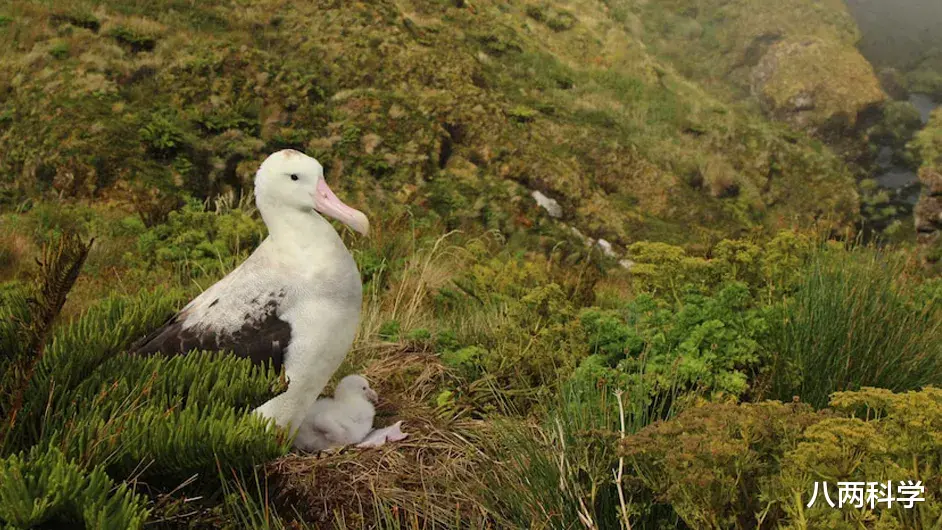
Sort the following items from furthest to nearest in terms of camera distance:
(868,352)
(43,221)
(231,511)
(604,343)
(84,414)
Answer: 1. (43,221)
2. (604,343)
3. (868,352)
4. (231,511)
5. (84,414)

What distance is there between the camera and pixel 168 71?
879 cm

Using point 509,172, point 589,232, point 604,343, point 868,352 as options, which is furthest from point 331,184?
point 868,352

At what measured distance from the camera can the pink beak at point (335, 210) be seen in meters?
3.00

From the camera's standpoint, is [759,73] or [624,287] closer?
[624,287]

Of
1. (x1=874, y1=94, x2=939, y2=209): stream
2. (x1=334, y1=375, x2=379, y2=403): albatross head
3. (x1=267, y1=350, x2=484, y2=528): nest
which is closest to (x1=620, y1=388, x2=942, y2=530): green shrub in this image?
(x1=267, y1=350, x2=484, y2=528): nest

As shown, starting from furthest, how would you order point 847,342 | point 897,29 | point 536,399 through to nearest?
point 897,29, point 536,399, point 847,342

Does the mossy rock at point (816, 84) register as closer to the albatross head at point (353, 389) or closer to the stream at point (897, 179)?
the stream at point (897, 179)

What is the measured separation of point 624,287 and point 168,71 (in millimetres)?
5394

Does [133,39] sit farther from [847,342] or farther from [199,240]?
[847,342]

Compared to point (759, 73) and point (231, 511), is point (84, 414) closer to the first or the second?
point (231, 511)

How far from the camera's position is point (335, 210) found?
3041 millimetres

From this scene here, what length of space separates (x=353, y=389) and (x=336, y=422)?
231 millimetres

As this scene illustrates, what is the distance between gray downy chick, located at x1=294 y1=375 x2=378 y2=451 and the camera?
3205 millimetres

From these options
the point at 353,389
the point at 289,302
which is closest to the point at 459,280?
the point at 353,389
